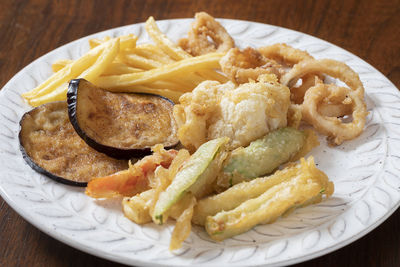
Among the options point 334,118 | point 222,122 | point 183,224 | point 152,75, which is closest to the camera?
point 183,224

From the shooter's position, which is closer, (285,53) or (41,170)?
(41,170)

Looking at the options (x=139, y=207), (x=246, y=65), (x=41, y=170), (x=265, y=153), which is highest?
(x=246, y=65)

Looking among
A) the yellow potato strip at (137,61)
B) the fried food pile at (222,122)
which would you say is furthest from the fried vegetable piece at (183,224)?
the yellow potato strip at (137,61)

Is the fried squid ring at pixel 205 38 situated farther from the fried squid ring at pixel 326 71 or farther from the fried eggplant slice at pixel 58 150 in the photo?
the fried eggplant slice at pixel 58 150

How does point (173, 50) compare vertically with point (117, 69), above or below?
above

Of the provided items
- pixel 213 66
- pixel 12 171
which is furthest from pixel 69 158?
pixel 213 66

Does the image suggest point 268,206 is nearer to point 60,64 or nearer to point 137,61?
point 137,61

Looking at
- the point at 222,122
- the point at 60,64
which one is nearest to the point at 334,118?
the point at 222,122

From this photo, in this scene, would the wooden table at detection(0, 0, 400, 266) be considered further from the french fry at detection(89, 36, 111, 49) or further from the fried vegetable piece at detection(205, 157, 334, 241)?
the fried vegetable piece at detection(205, 157, 334, 241)
